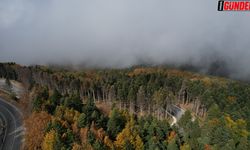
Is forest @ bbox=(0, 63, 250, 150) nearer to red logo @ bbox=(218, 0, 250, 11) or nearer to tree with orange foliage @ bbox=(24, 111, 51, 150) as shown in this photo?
tree with orange foliage @ bbox=(24, 111, 51, 150)

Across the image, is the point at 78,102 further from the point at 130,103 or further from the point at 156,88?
the point at 156,88

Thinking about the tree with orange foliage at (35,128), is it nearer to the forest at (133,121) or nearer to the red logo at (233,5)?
the forest at (133,121)

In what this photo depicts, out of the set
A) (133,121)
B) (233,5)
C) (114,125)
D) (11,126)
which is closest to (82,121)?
(114,125)

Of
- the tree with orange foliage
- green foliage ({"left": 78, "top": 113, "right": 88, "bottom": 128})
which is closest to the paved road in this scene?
the tree with orange foliage

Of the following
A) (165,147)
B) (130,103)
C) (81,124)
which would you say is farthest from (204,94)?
(81,124)

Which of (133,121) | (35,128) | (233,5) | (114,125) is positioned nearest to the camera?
(233,5)

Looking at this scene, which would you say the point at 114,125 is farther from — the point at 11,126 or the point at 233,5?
the point at 233,5

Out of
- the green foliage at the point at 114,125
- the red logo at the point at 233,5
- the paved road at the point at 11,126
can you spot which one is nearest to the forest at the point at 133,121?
the green foliage at the point at 114,125
